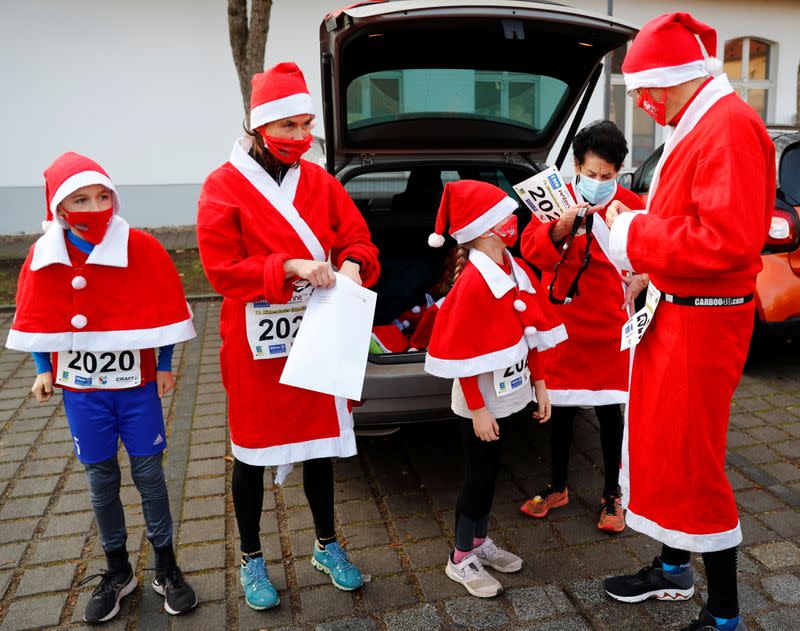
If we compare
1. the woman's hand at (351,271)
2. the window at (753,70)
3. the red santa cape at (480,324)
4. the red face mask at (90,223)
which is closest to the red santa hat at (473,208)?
the red santa cape at (480,324)

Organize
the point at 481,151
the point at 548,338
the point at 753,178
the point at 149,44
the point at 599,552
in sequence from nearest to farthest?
the point at 753,178
the point at 548,338
the point at 599,552
the point at 481,151
the point at 149,44

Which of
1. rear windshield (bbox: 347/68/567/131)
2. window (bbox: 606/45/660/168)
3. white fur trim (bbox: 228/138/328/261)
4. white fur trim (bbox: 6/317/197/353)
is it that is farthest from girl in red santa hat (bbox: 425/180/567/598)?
window (bbox: 606/45/660/168)

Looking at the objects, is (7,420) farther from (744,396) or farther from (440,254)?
(744,396)

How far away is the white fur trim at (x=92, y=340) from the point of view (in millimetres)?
2449

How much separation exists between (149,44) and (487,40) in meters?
9.44

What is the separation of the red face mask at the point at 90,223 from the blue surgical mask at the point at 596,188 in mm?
1841

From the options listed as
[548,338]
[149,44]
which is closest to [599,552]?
[548,338]

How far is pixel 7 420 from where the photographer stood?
4688 millimetres

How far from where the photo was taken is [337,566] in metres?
2.83

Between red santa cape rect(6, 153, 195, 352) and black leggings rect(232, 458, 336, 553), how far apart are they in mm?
608

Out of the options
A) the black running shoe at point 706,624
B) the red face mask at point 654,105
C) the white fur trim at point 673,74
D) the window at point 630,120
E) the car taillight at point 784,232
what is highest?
the window at point 630,120

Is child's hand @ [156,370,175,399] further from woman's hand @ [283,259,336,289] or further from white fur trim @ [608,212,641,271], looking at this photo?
white fur trim @ [608,212,641,271]

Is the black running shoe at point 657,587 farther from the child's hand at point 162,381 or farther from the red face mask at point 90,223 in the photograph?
the red face mask at point 90,223

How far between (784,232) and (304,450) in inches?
148
